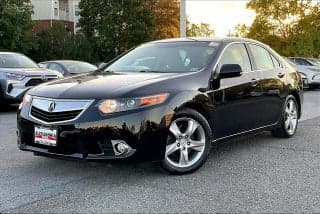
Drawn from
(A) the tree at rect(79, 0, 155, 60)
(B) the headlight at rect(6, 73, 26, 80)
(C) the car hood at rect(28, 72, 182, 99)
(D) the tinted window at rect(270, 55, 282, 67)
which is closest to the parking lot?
(C) the car hood at rect(28, 72, 182, 99)

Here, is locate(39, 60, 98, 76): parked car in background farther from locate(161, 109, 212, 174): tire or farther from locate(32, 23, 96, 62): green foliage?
locate(32, 23, 96, 62): green foliage

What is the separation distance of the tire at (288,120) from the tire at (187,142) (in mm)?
2127

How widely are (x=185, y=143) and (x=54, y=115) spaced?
1404 millimetres

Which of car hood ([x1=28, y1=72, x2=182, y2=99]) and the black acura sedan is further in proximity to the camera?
car hood ([x1=28, y1=72, x2=182, y2=99])

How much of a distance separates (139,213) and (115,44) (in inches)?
1310

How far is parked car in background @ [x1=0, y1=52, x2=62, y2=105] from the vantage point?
1092 cm

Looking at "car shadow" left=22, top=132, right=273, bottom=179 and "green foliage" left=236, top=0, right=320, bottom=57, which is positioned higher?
"green foliage" left=236, top=0, right=320, bottom=57

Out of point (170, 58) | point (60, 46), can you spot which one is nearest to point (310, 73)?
point (170, 58)

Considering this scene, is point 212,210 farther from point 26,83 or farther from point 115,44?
point 115,44

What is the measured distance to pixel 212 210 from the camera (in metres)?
4.01

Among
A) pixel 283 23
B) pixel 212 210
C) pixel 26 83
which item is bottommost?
pixel 212 210

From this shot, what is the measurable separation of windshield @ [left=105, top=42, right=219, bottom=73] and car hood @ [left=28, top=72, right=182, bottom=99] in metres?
0.35

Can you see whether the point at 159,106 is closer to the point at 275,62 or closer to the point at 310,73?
the point at 275,62

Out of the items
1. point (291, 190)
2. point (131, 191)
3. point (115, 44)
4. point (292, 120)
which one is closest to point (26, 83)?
point (292, 120)
